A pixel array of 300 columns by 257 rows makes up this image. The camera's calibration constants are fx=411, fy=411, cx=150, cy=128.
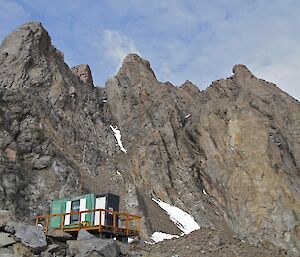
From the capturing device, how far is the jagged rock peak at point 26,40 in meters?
57.3

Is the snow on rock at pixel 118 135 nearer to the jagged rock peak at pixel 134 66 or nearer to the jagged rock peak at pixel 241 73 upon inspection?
the jagged rock peak at pixel 134 66

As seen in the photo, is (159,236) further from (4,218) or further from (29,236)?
(29,236)

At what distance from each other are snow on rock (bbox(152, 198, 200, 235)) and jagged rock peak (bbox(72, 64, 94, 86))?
30226mm

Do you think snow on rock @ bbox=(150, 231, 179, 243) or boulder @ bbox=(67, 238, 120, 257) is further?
snow on rock @ bbox=(150, 231, 179, 243)

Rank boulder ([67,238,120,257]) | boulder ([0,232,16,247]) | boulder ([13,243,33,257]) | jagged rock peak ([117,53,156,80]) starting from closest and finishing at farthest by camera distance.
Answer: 1. boulder ([13,243,33,257])
2. boulder ([0,232,16,247])
3. boulder ([67,238,120,257])
4. jagged rock peak ([117,53,156,80])

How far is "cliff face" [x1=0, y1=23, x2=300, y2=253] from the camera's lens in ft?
129

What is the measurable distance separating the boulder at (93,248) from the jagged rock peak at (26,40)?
1738 inches

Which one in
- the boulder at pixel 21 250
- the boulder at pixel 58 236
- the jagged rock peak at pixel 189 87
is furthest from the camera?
the jagged rock peak at pixel 189 87

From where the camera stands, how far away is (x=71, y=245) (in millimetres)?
17781

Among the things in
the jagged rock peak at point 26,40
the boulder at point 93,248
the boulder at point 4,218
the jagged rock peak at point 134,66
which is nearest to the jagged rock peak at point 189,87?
the jagged rock peak at point 134,66

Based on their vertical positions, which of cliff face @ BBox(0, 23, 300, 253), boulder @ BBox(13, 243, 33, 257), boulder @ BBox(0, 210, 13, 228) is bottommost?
boulder @ BBox(13, 243, 33, 257)

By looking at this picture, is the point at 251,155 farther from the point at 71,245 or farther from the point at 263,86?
the point at 71,245

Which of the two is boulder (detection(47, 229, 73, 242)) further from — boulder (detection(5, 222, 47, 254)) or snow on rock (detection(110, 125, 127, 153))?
snow on rock (detection(110, 125, 127, 153))

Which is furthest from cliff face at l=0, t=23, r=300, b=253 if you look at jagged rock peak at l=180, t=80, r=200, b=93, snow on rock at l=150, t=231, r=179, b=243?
jagged rock peak at l=180, t=80, r=200, b=93
